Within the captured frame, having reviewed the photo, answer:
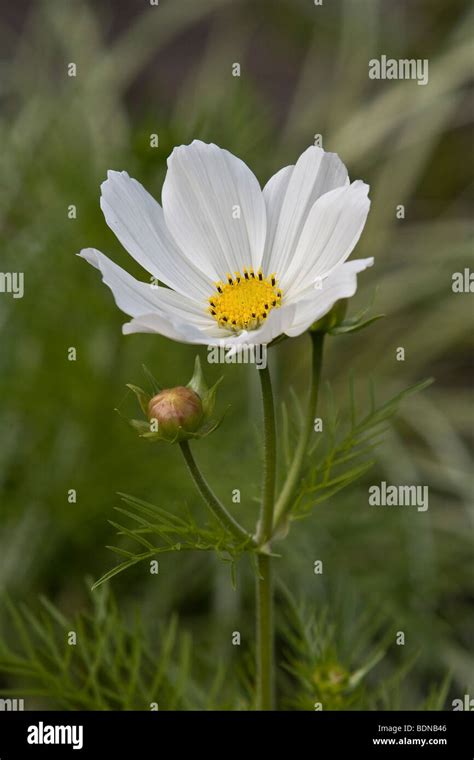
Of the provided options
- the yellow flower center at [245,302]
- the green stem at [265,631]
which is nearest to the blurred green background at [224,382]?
the green stem at [265,631]

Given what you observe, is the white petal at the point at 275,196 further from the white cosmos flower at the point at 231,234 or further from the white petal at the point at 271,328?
the white petal at the point at 271,328

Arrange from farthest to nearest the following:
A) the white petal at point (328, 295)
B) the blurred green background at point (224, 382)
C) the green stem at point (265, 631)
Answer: the blurred green background at point (224, 382) → the green stem at point (265, 631) → the white petal at point (328, 295)

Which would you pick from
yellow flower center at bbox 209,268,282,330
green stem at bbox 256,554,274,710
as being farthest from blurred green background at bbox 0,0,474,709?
yellow flower center at bbox 209,268,282,330

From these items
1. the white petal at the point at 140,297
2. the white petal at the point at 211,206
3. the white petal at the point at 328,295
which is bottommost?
the white petal at the point at 328,295

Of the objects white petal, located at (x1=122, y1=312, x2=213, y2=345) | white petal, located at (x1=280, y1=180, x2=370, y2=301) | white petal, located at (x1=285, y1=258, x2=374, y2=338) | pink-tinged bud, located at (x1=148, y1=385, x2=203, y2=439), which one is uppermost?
white petal, located at (x1=280, y1=180, x2=370, y2=301)

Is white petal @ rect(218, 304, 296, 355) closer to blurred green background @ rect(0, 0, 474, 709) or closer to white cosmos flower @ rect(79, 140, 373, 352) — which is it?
white cosmos flower @ rect(79, 140, 373, 352)

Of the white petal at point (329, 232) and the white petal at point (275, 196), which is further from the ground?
the white petal at point (275, 196)
